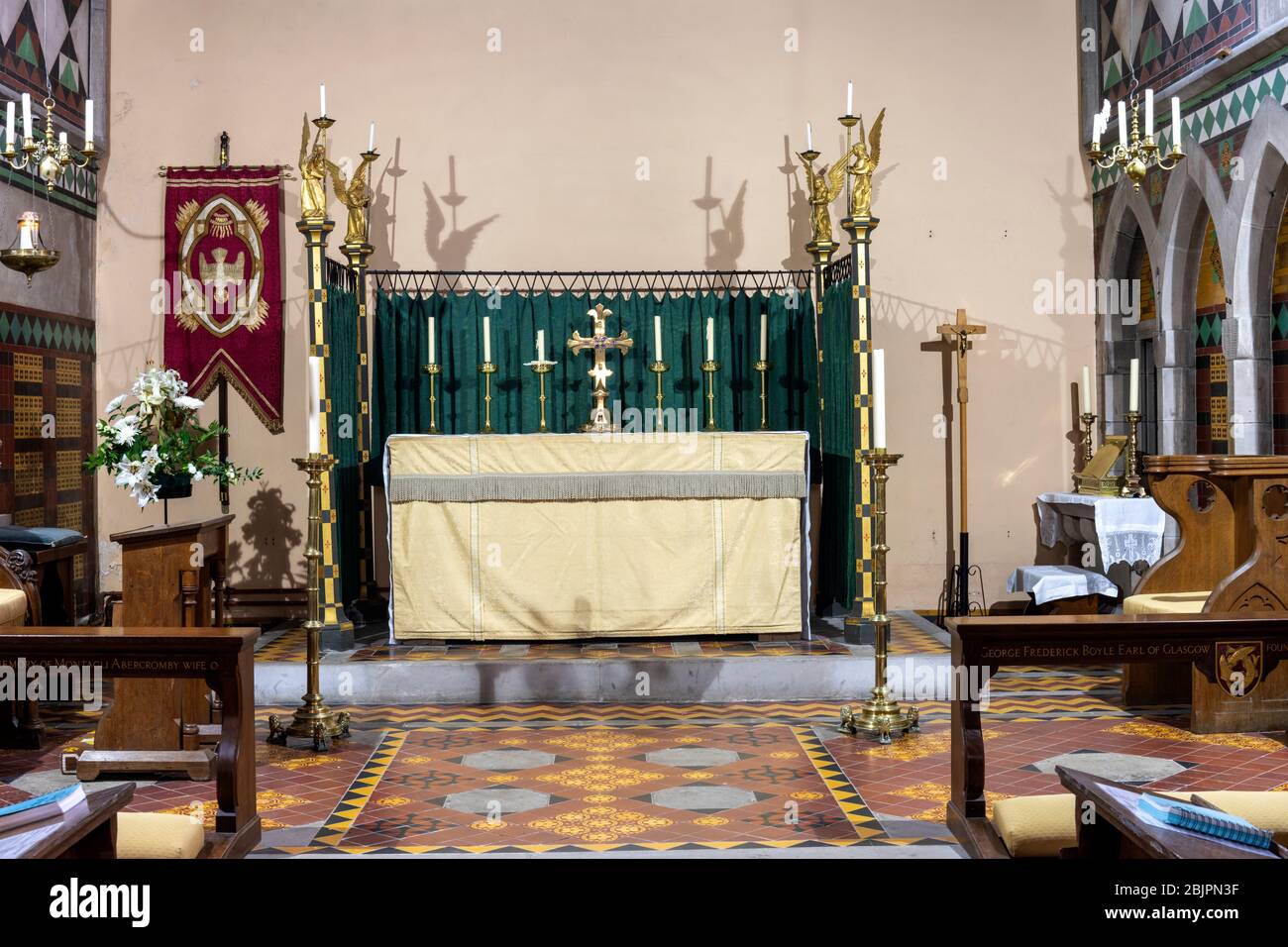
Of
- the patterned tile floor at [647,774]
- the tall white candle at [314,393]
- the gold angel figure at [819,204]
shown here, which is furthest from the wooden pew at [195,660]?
the gold angel figure at [819,204]

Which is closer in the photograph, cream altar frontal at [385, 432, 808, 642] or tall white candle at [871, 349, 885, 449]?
tall white candle at [871, 349, 885, 449]

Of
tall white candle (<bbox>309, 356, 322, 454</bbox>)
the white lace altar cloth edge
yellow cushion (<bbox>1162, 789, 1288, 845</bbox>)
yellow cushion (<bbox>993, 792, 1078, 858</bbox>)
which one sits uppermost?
tall white candle (<bbox>309, 356, 322, 454</bbox>)

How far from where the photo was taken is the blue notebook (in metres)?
2.16

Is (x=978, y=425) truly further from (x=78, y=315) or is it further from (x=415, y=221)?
(x=78, y=315)

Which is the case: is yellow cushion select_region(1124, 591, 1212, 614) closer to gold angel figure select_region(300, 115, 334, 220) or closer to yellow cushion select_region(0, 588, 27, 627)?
gold angel figure select_region(300, 115, 334, 220)

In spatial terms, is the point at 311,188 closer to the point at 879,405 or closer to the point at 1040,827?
the point at 879,405

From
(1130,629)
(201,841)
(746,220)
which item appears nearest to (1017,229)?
(746,220)

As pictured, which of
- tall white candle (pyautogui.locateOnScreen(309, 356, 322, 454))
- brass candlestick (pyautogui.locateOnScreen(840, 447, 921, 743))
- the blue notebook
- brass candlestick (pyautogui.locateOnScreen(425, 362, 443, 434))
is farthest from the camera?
brass candlestick (pyautogui.locateOnScreen(425, 362, 443, 434))

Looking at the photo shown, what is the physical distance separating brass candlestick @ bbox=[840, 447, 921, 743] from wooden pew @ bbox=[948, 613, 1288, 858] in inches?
54.7

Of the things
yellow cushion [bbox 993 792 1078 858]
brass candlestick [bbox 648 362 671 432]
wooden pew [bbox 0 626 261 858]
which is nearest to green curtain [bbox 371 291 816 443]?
brass candlestick [bbox 648 362 671 432]

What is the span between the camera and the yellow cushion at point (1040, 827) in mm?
3064

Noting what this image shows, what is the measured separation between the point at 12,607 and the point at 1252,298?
5.90m

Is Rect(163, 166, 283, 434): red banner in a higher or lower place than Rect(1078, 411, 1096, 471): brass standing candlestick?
higher

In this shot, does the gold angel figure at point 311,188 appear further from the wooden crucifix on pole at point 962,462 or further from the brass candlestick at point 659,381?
the wooden crucifix on pole at point 962,462
